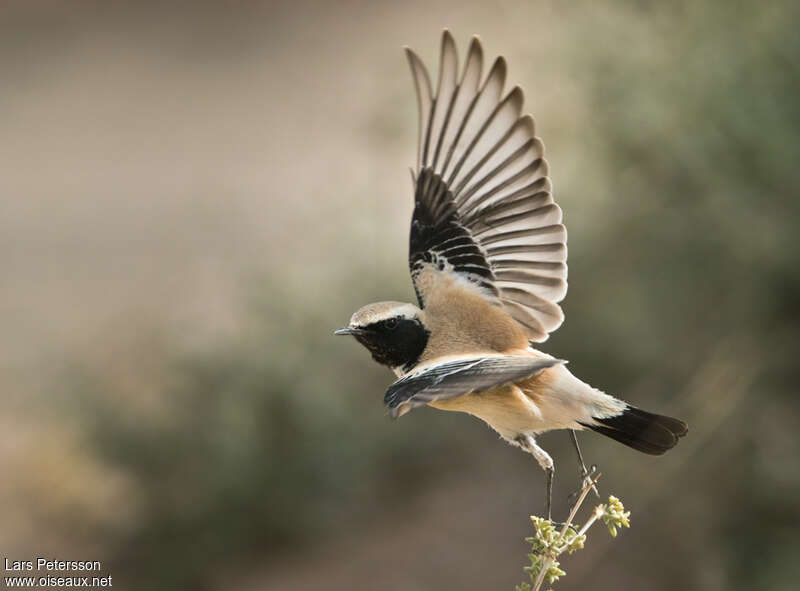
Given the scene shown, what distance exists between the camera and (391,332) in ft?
7.13

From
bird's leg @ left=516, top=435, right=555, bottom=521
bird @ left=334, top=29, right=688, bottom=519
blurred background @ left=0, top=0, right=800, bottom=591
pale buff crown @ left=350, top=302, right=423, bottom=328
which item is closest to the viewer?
bird's leg @ left=516, top=435, right=555, bottom=521

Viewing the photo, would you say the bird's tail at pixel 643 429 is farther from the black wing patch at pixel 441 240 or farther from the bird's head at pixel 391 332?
the black wing patch at pixel 441 240

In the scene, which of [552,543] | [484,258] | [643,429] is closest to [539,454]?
[643,429]

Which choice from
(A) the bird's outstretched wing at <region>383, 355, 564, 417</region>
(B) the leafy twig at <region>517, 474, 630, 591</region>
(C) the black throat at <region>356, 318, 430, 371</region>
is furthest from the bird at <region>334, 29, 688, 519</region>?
(B) the leafy twig at <region>517, 474, 630, 591</region>

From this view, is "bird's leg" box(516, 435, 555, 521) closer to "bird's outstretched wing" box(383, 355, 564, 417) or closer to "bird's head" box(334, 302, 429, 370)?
"bird's outstretched wing" box(383, 355, 564, 417)

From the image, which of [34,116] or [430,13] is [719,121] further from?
[34,116]

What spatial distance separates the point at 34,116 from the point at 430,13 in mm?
4445

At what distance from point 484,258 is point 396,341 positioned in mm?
382

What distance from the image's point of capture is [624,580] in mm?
4770

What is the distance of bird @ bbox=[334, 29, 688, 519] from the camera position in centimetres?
204

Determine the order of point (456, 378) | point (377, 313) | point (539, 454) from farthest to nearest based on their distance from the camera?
point (377, 313), point (539, 454), point (456, 378)

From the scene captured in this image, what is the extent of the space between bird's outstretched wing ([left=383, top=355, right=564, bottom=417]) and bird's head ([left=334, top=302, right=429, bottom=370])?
24 centimetres

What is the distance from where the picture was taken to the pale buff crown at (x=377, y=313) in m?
2.14

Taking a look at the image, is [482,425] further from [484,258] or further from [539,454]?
[539,454]
